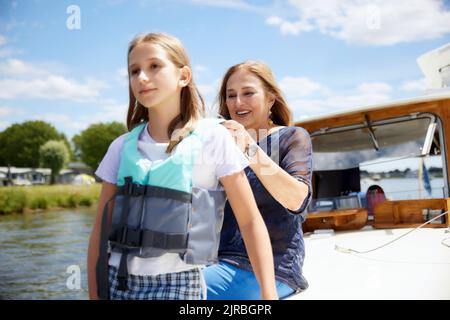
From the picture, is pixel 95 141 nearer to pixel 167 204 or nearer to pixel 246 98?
pixel 246 98

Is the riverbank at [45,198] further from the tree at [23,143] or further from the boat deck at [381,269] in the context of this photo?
the boat deck at [381,269]

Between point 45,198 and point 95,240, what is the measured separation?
28560 millimetres

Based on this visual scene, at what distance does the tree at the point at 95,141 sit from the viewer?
4497 centimetres

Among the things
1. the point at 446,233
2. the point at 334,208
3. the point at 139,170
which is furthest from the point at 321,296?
the point at 334,208

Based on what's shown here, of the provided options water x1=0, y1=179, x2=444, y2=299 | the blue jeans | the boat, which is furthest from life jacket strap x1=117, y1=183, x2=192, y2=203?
water x1=0, y1=179, x2=444, y2=299

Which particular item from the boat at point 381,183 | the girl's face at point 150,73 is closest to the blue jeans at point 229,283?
the girl's face at point 150,73

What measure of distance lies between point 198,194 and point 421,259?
1687 millimetres

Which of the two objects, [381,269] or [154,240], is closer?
[154,240]

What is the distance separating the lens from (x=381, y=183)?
4359mm

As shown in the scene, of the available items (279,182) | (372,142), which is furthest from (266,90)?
(372,142)

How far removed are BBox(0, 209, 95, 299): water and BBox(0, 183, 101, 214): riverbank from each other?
126 centimetres

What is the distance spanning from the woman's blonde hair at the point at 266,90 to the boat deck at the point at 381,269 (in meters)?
0.76
